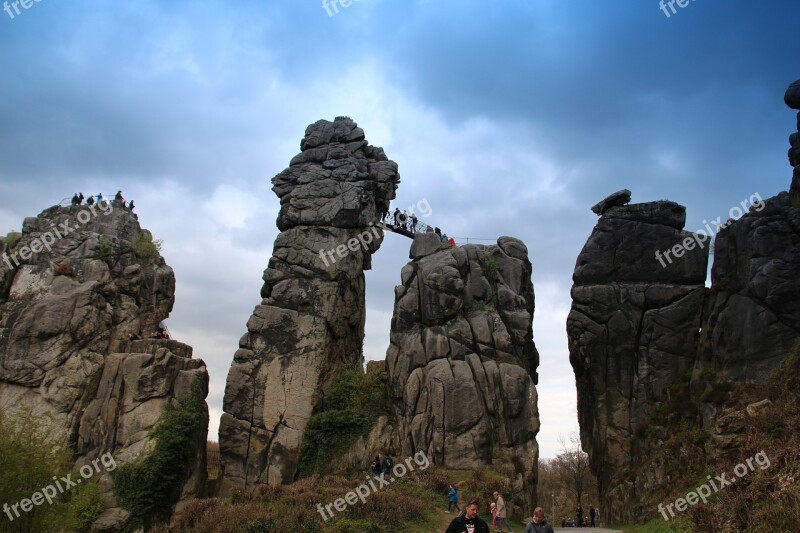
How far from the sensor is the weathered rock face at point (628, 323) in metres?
35.5

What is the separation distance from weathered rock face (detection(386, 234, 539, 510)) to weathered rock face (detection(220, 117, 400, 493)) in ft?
14.0

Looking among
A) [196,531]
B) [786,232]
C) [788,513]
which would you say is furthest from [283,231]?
[788,513]

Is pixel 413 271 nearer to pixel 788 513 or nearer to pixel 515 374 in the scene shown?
pixel 515 374

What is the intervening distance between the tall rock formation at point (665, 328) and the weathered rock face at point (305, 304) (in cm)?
1464

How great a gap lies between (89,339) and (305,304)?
1314 centimetres

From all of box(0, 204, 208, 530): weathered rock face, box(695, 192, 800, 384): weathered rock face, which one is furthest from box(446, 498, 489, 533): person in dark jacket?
box(0, 204, 208, 530): weathered rock face

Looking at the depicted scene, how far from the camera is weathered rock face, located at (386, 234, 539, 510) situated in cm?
3472

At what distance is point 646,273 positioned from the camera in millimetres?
37844

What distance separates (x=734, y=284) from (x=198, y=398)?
99.8 feet

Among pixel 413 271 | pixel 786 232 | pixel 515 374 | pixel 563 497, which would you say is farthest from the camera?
pixel 563 497

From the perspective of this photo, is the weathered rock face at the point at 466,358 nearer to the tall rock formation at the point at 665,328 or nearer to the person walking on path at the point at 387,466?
the person walking on path at the point at 387,466

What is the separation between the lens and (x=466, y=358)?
1458 inches

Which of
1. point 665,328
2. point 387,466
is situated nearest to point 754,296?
point 665,328

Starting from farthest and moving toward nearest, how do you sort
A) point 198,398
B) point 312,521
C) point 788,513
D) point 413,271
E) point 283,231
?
1. point 283,231
2. point 413,271
3. point 198,398
4. point 312,521
5. point 788,513
